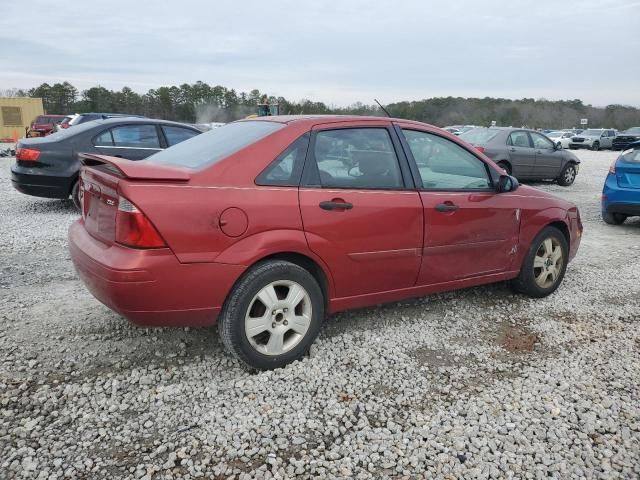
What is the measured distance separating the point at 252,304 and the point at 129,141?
238 inches

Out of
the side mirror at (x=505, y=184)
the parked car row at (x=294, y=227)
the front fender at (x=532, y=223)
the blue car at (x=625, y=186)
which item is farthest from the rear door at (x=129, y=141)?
the blue car at (x=625, y=186)

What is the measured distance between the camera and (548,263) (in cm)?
471

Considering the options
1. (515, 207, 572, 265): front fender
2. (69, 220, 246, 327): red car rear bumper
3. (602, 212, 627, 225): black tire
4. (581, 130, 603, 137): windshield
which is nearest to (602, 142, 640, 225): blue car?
(602, 212, 627, 225): black tire

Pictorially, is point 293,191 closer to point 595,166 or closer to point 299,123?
point 299,123

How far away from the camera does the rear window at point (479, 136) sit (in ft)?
42.0

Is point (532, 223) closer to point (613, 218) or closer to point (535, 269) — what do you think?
point (535, 269)

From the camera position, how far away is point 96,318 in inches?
155

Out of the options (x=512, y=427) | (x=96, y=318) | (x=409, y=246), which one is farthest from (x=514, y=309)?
(x=96, y=318)

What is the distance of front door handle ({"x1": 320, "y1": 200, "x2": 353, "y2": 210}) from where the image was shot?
328cm

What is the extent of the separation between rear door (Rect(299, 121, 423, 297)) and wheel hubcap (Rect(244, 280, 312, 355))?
300 millimetres

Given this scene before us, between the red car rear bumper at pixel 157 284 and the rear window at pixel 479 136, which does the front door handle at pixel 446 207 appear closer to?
the red car rear bumper at pixel 157 284

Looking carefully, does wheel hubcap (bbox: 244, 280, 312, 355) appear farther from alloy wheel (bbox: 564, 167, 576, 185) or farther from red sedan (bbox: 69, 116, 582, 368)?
alloy wheel (bbox: 564, 167, 576, 185)

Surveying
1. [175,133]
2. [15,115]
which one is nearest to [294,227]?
[175,133]

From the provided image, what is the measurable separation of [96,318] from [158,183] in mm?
1643
